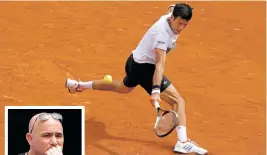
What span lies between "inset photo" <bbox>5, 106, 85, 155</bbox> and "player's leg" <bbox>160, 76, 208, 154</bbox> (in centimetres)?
243

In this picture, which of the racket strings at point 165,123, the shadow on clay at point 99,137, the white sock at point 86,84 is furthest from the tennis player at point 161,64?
the white sock at point 86,84

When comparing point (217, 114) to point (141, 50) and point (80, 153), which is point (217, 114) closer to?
point (141, 50)

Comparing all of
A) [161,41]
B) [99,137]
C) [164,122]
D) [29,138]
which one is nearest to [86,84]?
[99,137]

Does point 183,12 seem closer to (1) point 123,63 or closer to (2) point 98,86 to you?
(2) point 98,86

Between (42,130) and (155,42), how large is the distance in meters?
2.88

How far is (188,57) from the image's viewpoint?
11633 mm

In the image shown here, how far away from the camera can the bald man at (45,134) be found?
5.88m

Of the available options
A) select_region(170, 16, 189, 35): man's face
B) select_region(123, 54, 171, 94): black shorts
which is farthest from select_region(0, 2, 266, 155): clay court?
select_region(170, 16, 189, 35): man's face

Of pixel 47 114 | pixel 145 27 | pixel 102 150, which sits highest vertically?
pixel 145 27

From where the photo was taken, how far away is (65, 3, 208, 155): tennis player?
853 cm

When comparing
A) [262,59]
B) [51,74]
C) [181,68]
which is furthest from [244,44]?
[51,74]

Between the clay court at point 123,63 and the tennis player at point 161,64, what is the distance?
41cm

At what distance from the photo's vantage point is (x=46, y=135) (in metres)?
5.93

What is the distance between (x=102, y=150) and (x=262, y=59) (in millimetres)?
3806
